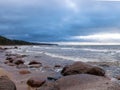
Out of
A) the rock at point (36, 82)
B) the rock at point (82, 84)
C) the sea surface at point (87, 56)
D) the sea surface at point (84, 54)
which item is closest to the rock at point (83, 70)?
the sea surface at point (87, 56)

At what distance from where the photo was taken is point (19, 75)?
509 inches

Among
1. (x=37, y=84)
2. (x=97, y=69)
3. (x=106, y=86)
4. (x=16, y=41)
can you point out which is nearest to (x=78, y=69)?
(x=97, y=69)

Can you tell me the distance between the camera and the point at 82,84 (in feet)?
26.3

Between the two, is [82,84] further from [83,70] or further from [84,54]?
[84,54]

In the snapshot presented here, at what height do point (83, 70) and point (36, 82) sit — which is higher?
point (83, 70)

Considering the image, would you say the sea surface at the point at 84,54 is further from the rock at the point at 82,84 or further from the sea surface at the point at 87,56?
the rock at the point at 82,84

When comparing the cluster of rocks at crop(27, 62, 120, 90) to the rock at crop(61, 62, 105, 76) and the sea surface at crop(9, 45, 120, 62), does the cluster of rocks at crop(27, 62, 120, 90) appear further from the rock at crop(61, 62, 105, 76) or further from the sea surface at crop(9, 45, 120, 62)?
the sea surface at crop(9, 45, 120, 62)

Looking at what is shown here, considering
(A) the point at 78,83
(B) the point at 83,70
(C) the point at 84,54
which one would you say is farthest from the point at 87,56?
(A) the point at 78,83

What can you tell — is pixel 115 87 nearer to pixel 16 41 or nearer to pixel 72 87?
pixel 72 87

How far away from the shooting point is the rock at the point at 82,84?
7.41 meters

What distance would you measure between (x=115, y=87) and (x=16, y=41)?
134 meters

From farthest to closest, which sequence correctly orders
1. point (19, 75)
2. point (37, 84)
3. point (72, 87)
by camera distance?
point (19, 75) < point (37, 84) < point (72, 87)

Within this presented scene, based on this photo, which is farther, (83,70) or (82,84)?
(83,70)

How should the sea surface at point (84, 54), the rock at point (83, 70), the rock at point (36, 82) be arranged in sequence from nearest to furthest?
the rock at point (36, 82), the rock at point (83, 70), the sea surface at point (84, 54)
